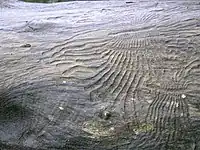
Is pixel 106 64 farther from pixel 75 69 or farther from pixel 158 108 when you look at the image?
pixel 158 108

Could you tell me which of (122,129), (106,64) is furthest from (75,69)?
(122,129)

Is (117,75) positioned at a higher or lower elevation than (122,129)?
higher

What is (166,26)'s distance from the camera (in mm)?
1702

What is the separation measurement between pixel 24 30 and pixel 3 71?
0.80ft

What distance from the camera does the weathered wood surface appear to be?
5.05 feet

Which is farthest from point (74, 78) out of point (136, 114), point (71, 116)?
point (136, 114)

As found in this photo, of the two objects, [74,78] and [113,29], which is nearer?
[74,78]

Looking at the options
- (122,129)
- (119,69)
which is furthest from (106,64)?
(122,129)

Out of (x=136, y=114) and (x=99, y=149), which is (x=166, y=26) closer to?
(x=136, y=114)

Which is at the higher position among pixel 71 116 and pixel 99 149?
pixel 71 116

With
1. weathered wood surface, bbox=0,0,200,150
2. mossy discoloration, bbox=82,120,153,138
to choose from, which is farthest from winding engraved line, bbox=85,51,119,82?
mossy discoloration, bbox=82,120,153,138

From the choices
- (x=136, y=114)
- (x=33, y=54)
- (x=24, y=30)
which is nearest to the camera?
(x=136, y=114)

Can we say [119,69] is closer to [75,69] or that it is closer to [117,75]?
[117,75]

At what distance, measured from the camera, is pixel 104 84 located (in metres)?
1.59
